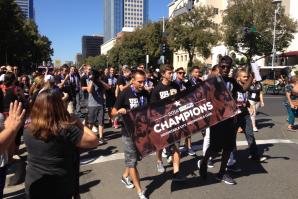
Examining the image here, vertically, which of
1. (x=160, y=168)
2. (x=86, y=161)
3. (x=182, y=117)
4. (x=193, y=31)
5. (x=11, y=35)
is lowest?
(x=86, y=161)

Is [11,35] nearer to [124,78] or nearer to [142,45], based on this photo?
[142,45]

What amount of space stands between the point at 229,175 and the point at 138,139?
188 cm

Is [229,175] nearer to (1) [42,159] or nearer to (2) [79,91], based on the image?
(1) [42,159]

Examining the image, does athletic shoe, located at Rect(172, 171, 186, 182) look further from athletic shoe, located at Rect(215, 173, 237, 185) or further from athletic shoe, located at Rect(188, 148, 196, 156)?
athletic shoe, located at Rect(188, 148, 196, 156)

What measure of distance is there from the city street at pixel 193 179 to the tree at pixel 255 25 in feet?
103

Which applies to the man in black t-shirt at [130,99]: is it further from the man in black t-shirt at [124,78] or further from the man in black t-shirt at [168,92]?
the man in black t-shirt at [124,78]

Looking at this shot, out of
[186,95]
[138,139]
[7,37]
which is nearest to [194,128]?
[186,95]

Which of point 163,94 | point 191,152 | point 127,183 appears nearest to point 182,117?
point 163,94

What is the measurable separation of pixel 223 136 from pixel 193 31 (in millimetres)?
37869

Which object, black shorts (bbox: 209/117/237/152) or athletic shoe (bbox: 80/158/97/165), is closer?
black shorts (bbox: 209/117/237/152)

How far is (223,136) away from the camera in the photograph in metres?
5.83

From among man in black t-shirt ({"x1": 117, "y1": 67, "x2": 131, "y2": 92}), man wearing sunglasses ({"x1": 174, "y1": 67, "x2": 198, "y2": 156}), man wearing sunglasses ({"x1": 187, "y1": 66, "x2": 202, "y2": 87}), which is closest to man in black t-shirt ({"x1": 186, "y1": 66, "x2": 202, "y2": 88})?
man wearing sunglasses ({"x1": 187, "y1": 66, "x2": 202, "y2": 87})

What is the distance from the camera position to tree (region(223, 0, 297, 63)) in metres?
38.1

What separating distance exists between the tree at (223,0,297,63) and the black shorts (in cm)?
3326
